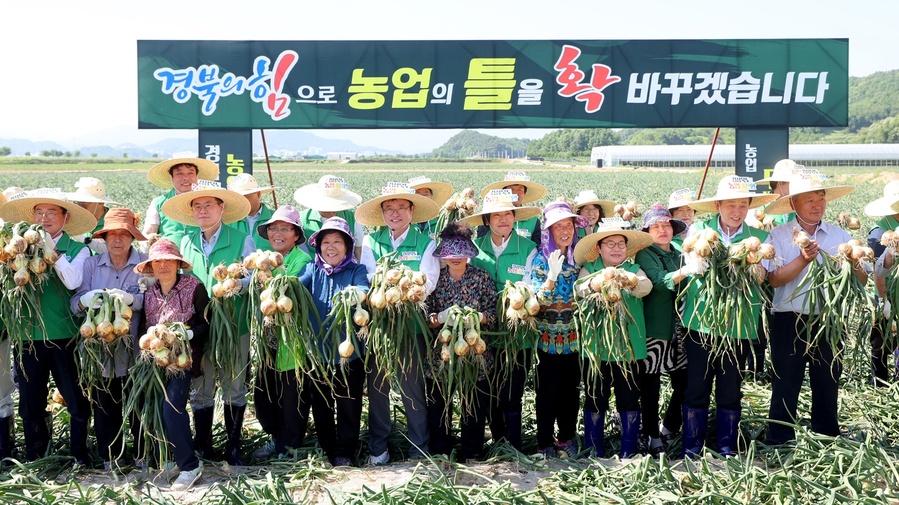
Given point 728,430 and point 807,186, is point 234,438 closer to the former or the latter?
point 728,430

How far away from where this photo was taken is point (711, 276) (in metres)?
4.52

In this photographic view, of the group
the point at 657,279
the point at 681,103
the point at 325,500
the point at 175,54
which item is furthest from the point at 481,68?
the point at 325,500

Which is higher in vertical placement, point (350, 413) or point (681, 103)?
point (681, 103)

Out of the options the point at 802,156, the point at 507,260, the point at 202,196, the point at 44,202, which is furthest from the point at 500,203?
the point at 802,156

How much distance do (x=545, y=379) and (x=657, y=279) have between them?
879 mm

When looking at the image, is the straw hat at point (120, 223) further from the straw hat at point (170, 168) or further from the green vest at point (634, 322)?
the green vest at point (634, 322)

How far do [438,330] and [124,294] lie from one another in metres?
1.75

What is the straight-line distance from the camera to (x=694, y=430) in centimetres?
480

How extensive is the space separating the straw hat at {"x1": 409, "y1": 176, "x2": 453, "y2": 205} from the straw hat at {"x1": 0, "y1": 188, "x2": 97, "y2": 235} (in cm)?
227

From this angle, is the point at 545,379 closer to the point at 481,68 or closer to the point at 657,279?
the point at 657,279

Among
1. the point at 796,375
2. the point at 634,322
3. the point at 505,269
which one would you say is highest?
the point at 505,269

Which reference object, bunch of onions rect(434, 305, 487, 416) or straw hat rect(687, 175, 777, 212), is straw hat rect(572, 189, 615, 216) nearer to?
straw hat rect(687, 175, 777, 212)

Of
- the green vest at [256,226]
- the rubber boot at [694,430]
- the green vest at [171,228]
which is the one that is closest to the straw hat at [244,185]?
the green vest at [256,226]

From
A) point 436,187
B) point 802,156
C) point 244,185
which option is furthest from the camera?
point 802,156
